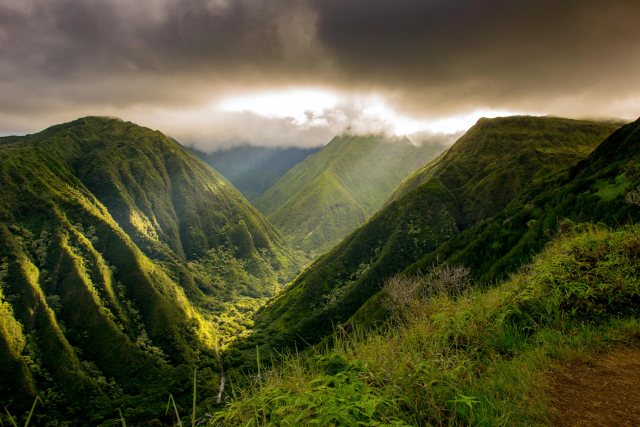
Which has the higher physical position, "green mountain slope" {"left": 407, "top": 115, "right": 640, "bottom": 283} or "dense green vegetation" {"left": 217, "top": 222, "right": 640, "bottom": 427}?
"dense green vegetation" {"left": 217, "top": 222, "right": 640, "bottom": 427}

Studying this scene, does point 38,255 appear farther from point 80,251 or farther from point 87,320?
point 87,320

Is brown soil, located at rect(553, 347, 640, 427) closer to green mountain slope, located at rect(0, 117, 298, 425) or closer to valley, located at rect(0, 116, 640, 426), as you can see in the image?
valley, located at rect(0, 116, 640, 426)

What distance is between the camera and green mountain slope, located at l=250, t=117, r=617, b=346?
3888 inches

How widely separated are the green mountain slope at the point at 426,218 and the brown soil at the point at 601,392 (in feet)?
280

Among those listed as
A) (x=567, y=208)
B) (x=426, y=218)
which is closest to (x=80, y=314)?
(x=426, y=218)

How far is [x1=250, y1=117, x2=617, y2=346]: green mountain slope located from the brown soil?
85332 mm

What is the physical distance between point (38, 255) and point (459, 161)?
175 meters

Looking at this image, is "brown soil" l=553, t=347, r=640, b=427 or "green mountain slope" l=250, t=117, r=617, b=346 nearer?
"brown soil" l=553, t=347, r=640, b=427

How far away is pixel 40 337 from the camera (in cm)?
8319

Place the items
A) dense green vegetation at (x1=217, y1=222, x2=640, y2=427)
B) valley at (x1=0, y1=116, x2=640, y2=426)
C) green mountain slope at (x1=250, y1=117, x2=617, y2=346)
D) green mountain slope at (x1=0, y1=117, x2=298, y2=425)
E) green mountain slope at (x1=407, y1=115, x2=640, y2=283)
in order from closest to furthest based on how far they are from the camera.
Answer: dense green vegetation at (x1=217, y1=222, x2=640, y2=427), valley at (x1=0, y1=116, x2=640, y2=426), green mountain slope at (x1=407, y1=115, x2=640, y2=283), green mountain slope at (x1=0, y1=117, x2=298, y2=425), green mountain slope at (x1=250, y1=117, x2=617, y2=346)

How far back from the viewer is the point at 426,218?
112125 mm

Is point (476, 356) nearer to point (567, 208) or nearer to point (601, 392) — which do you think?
point (601, 392)

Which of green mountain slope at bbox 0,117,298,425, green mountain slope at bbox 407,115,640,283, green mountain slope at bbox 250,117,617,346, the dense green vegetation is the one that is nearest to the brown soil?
the dense green vegetation

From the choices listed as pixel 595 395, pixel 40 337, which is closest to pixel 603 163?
pixel 595 395
